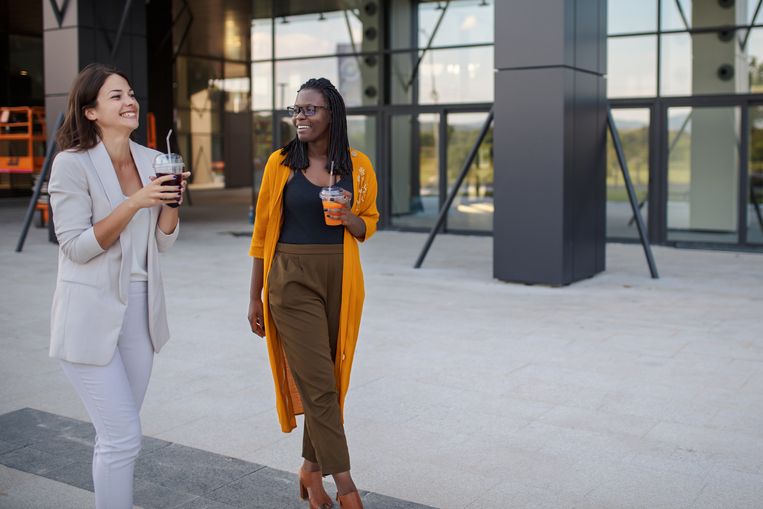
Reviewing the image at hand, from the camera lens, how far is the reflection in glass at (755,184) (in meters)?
15.1

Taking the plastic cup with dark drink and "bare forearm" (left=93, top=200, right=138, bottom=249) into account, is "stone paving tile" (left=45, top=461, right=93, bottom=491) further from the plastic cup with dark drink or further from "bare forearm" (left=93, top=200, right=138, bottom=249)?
the plastic cup with dark drink

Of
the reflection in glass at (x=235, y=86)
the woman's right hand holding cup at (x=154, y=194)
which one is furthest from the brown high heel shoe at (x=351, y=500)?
the reflection in glass at (x=235, y=86)

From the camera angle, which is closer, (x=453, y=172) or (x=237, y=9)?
(x=453, y=172)

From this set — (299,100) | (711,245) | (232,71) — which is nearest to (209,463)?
(299,100)

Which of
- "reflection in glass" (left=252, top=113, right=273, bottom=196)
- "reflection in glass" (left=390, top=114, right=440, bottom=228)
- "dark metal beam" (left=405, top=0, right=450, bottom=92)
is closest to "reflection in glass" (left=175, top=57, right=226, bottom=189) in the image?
"reflection in glass" (left=252, top=113, right=273, bottom=196)

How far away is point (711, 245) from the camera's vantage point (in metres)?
15.4

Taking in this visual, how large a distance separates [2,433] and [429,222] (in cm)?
1372

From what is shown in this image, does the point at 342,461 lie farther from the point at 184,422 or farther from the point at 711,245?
the point at 711,245

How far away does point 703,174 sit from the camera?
1571 cm

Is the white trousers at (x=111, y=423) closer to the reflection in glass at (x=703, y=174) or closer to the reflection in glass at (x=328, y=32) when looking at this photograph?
the reflection in glass at (x=703, y=174)

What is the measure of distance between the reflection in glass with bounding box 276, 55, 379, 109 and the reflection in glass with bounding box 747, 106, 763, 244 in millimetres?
7323

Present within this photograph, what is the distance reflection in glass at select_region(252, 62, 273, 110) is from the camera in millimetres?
20359

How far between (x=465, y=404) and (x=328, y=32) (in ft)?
49.1

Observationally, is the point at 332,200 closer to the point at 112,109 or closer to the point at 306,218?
the point at 306,218
